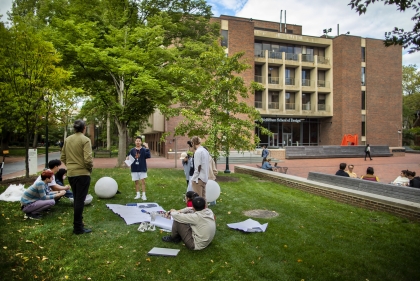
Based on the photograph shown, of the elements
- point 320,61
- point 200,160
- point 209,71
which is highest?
point 320,61

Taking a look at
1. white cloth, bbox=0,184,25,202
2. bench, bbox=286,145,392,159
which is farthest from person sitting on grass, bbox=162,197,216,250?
bench, bbox=286,145,392,159

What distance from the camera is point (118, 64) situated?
14.5m

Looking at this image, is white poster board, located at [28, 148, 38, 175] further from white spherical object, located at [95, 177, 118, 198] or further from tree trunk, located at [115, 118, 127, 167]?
white spherical object, located at [95, 177, 118, 198]

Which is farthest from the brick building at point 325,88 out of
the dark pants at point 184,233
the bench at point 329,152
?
the dark pants at point 184,233

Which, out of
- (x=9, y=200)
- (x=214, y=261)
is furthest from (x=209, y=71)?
(x=214, y=261)

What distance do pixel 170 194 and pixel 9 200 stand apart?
4.35 meters

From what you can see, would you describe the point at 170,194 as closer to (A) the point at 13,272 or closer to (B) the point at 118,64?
(A) the point at 13,272

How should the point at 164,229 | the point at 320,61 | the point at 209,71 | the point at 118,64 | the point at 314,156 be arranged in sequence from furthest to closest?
1. the point at 320,61
2. the point at 314,156
3. the point at 118,64
4. the point at 209,71
5. the point at 164,229

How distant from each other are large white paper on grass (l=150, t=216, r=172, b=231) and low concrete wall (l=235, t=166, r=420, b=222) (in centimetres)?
529

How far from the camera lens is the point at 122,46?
15.9 metres

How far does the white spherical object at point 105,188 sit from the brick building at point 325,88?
31.3m

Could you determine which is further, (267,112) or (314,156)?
(267,112)

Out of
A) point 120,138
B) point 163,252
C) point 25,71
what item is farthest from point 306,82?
point 163,252

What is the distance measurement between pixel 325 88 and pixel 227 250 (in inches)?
1645
